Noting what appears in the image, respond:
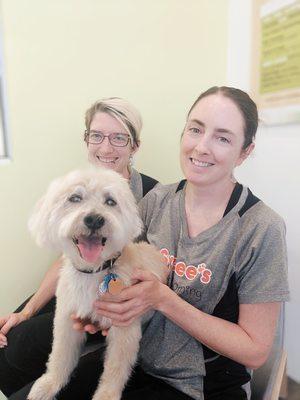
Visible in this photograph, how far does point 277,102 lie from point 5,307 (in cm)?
167

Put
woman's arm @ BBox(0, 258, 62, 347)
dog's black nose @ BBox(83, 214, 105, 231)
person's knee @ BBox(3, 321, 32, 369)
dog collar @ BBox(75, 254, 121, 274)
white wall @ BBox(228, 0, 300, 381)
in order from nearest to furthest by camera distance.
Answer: dog's black nose @ BBox(83, 214, 105, 231) → dog collar @ BBox(75, 254, 121, 274) → person's knee @ BBox(3, 321, 32, 369) → woman's arm @ BBox(0, 258, 62, 347) → white wall @ BBox(228, 0, 300, 381)

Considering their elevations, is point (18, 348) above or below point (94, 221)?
below

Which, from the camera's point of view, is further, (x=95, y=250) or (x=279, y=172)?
(x=279, y=172)

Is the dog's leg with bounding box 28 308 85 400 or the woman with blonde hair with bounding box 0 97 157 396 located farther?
the woman with blonde hair with bounding box 0 97 157 396

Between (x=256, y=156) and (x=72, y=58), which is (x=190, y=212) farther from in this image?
(x=72, y=58)

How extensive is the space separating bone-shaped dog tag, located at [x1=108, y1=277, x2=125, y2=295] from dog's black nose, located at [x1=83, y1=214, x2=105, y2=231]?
6.7 inches

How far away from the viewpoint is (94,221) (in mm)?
957

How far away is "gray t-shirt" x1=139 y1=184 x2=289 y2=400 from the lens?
Result: 3.25ft

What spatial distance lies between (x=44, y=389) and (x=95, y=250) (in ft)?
1.57

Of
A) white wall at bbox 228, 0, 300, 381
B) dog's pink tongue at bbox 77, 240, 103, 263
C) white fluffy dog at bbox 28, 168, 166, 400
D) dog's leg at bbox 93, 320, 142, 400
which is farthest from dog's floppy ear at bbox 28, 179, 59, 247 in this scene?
white wall at bbox 228, 0, 300, 381

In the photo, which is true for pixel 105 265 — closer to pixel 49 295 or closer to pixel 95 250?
pixel 95 250

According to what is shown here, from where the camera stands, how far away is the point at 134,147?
5.41ft

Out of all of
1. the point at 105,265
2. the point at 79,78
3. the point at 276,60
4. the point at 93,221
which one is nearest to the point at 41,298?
the point at 105,265

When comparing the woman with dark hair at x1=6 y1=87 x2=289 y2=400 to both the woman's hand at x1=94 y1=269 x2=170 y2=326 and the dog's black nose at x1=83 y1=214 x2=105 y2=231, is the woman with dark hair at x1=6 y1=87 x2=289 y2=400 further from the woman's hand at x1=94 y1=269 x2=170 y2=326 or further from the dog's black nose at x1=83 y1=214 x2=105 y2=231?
the dog's black nose at x1=83 y1=214 x2=105 y2=231
